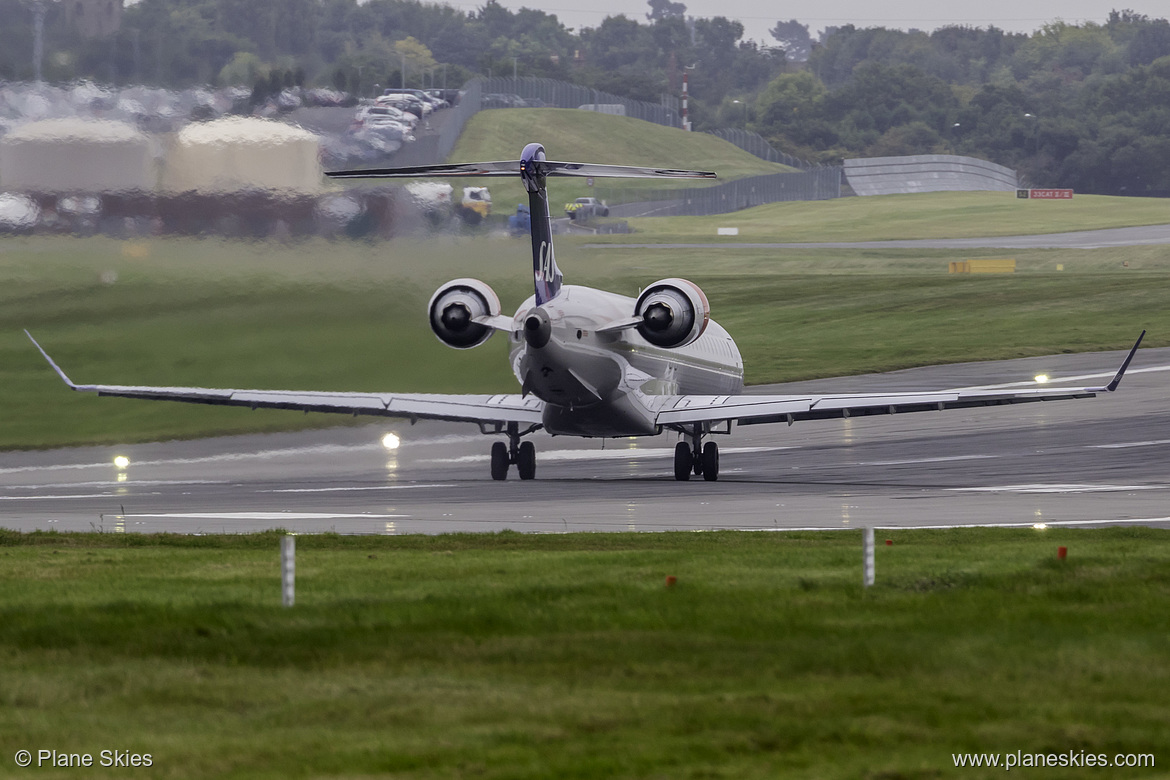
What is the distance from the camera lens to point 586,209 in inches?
5335

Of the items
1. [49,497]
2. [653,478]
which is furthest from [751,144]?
[49,497]

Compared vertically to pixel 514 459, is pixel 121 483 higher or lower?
lower

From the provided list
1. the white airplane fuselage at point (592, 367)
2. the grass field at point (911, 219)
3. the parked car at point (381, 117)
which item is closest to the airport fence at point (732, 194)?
the grass field at point (911, 219)

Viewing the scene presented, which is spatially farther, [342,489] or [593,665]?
[342,489]

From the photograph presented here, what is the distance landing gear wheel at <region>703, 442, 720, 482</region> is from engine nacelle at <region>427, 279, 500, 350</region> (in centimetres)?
659

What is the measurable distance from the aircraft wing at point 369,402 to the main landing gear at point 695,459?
153 inches

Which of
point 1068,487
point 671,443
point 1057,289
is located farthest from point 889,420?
point 1057,289

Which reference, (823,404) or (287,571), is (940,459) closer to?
(823,404)

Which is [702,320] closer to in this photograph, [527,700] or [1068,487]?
[1068,487]

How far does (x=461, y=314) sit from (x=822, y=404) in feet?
30.3

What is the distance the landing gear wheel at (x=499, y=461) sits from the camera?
42.7m

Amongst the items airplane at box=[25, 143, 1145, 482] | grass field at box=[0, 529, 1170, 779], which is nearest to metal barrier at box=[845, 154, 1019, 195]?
airplane at box=[25, 143, 1145, 482]

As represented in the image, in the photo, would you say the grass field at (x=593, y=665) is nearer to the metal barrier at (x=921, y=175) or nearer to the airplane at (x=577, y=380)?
→ the airplane at (x=577, y=380)

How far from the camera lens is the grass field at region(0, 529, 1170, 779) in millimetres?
10633
